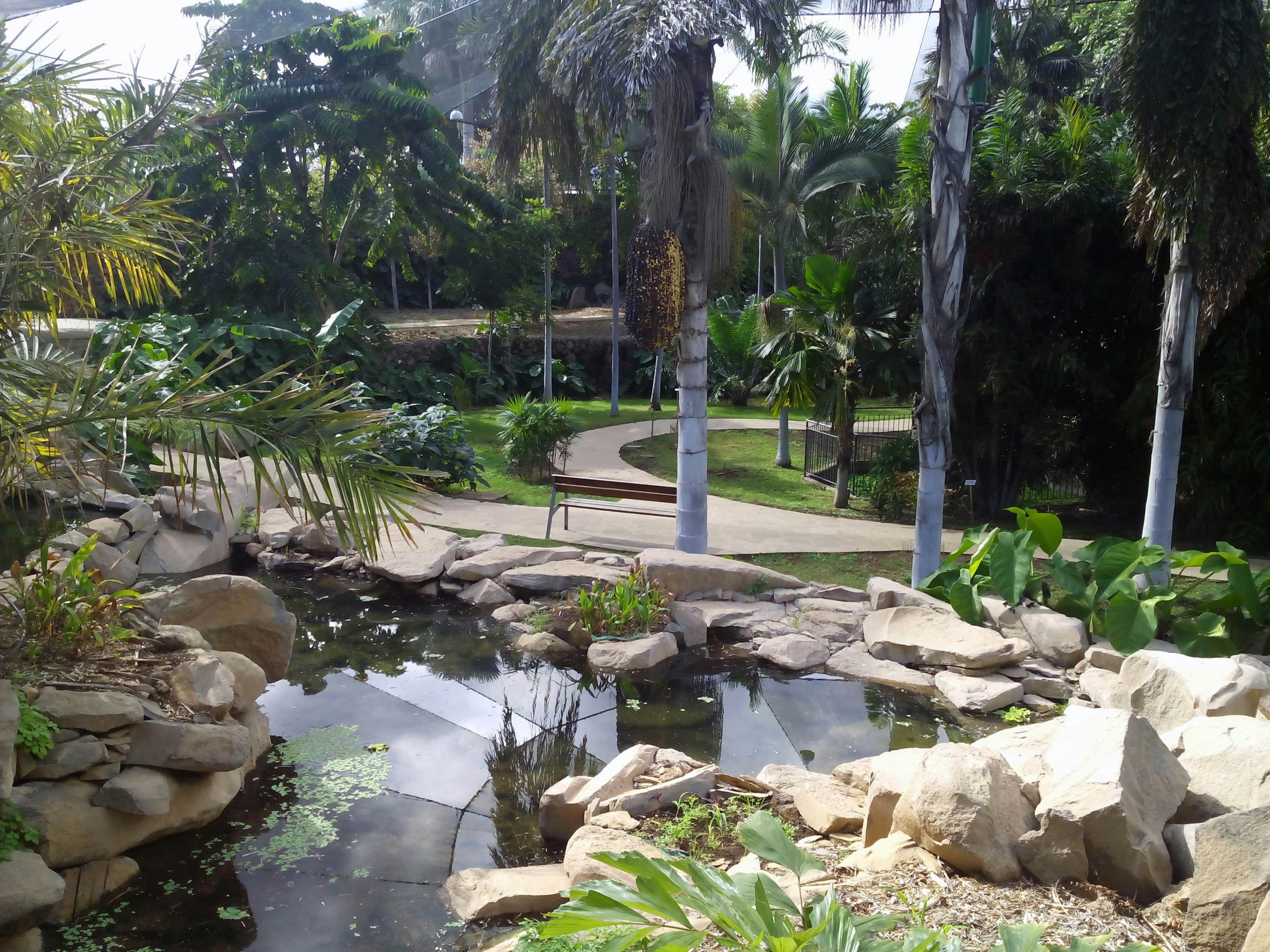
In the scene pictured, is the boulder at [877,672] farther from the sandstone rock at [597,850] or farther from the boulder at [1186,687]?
the sandstone rock at [597,850]

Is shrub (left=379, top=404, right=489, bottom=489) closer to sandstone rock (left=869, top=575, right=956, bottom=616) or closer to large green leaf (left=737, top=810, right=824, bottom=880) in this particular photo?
sandstone rock (left=869, top=575, right=956, bottom=616)

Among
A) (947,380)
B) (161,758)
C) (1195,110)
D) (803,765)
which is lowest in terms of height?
(803,765)

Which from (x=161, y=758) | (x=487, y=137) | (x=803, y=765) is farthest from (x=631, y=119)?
(x=487, y=137)

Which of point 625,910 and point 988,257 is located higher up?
point 988,257

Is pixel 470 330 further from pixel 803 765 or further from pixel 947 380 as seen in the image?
pixel 803 765

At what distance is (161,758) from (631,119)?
20.3ft

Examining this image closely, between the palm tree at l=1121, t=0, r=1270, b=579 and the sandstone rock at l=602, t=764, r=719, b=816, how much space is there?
4644mm

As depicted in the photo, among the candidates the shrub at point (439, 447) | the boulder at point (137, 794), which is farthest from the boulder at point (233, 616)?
the shrub at point (439, 447)

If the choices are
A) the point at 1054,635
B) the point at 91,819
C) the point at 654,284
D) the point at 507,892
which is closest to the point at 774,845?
the point at 507,892

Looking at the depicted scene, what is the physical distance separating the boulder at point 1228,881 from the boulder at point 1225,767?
2.07 feet

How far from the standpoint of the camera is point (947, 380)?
744cm

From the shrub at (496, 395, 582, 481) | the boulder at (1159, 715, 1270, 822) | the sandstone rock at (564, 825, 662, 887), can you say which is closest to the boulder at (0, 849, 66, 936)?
the sandstone rock at (564, 825, 662, 887)

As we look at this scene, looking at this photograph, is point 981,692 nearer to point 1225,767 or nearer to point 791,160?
point 1225,767

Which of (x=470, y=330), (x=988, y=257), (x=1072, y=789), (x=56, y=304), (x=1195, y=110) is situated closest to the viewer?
(x=1072, y=789)
